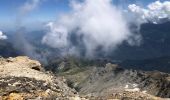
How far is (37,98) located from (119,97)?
11.8 metres

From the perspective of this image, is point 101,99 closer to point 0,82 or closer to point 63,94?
point 63,94

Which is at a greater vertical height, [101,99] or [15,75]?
[15,75]

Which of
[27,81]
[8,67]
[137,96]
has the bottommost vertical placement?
[137,96]

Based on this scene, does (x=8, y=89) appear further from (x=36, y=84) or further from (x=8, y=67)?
(x=8, y=67)

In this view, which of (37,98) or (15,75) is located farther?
(15,75)

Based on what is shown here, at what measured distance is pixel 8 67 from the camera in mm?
42719

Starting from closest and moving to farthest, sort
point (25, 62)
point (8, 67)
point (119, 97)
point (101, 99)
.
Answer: point (101, 99), point (119, 97), point (8, 67), point (25, 62)

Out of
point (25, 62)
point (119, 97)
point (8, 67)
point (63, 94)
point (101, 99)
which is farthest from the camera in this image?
point (25, 62)

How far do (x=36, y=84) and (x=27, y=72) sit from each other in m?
5.98

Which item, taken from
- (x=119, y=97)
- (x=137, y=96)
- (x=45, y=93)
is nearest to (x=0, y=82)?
(x=45, y=93)

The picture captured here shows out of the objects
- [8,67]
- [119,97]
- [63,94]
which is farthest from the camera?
[8,67]

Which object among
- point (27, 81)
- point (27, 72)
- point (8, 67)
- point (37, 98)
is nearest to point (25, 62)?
point (8, 67)

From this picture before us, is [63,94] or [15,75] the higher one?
[15,75]

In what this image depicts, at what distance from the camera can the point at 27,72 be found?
39.2 m
